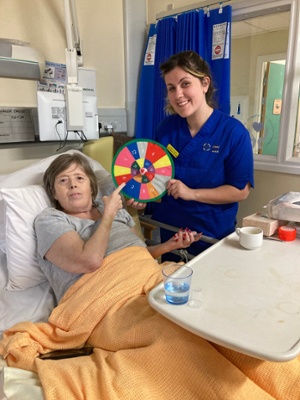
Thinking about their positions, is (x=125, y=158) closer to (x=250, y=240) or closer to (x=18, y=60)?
(x=250, y=240)

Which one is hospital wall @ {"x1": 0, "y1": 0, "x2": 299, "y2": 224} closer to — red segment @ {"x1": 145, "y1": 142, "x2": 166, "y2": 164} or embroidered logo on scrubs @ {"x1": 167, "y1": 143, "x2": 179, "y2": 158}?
embroidered logo on scrubs @ {"x1": 167, "y1": 143, "x2": 179, "y2": 158}

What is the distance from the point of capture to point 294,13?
6.64 ft

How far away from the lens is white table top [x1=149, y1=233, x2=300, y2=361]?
792 mm

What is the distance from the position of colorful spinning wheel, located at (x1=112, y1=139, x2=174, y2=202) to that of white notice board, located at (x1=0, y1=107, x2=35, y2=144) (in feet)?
2.68

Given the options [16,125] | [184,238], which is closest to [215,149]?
[184,238]

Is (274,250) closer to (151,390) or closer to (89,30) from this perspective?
(151,390)

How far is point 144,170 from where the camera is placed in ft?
5.57

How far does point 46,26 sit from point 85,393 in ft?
7.20

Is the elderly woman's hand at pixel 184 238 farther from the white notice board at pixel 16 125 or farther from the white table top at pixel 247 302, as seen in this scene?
the white notice board at pixel 16 125

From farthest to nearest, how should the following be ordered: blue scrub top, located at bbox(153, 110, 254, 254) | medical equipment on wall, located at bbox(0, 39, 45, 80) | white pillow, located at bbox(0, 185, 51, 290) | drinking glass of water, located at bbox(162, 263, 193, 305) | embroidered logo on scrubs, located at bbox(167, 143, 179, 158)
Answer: medical equipment on wall, located at bbox(0, 39, 45, 80), embroidered logo on scrubs, located at bbox(167, 143, 179, 158), blue scrub top, located at bbox(153, 110, 254, 254), white pillow, located at bbox(0, 185, 51, 290), drinking glass of water, located at bbox(162, 263, 193, 305)

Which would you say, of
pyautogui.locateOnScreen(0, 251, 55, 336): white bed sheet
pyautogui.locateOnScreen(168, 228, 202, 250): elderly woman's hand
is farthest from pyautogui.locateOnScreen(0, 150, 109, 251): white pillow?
pyautogui.locateOnScreen(168, 228, 202, 250): elderly woman's hand

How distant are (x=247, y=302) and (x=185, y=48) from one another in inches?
78.1

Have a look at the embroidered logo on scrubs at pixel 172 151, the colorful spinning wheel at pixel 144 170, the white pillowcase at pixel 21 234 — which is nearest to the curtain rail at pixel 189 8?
the embroidered logo on scrubs at pixel 172 151

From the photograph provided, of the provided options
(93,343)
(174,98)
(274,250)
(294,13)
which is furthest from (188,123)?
(93,343)
